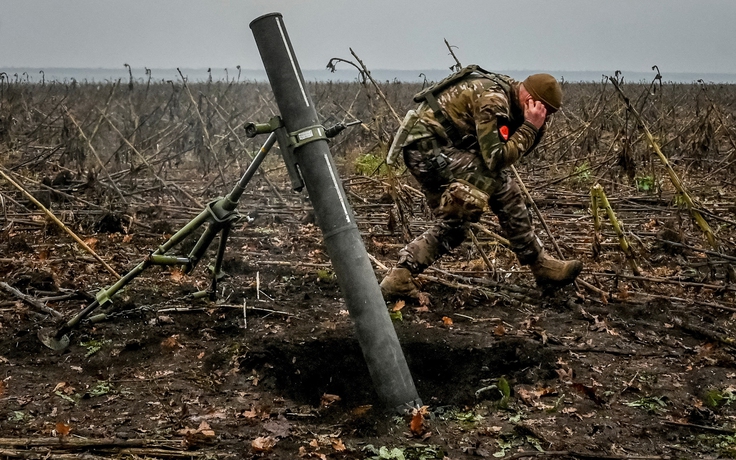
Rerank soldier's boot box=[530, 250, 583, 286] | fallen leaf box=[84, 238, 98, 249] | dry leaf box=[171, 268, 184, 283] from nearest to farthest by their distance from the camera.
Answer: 1. soldier's boot box=[530, 250, 583, 286]
2. dry leaf box=[171, 268, 184, 283]
3. fallen leaf box=[84, 238, 98, 249]

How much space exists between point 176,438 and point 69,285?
8.72 ft

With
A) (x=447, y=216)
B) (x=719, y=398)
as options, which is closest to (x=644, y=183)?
(x=447, y=216)

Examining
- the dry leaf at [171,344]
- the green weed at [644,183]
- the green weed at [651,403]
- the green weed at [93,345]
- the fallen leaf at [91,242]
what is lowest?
the green weed at [651,403]

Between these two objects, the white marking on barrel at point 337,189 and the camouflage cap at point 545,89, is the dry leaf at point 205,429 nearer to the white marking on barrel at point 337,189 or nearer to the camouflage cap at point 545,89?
the white marking on barrel at point 337,189

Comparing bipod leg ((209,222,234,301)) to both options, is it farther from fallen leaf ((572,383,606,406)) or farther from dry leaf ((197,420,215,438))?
fallen leaf ((572,383,606,406))

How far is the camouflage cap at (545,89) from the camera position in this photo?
4.69 metres

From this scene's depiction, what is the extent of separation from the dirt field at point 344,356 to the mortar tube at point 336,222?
0.80ft

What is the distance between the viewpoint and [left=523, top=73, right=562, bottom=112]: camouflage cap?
15.4 ft

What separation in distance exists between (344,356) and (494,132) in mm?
1778

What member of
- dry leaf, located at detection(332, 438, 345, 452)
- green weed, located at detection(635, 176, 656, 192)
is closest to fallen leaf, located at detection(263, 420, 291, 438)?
dry leaf, located at detection(332, 438, 345, 452)

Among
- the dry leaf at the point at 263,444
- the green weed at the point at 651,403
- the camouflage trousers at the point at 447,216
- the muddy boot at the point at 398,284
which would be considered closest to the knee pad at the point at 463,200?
the camouflage trousers at the point at 447,216

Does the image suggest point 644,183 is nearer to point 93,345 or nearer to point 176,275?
point 176,275

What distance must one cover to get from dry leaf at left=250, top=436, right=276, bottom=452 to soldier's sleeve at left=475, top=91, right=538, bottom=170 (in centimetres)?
246

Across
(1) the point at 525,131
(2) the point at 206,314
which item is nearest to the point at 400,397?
(2) the point at 206,314
